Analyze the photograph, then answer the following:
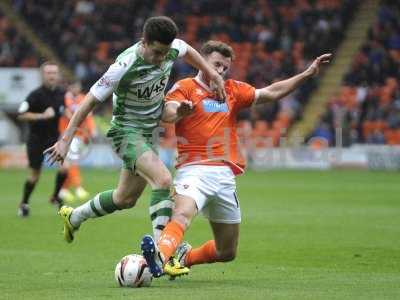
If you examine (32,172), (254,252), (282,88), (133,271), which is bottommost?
(254,252)

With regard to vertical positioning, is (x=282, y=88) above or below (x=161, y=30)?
below

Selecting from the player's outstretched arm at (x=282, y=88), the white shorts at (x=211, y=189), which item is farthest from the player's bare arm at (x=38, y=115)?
the white shorts at (x=211, y=189)

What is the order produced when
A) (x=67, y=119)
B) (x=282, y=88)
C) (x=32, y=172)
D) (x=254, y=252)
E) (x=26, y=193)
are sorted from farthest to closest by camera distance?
(x=67, y=119), (x=32, y=172), (x=26, y=193), (x=254, y=252), (x=282, y=88)

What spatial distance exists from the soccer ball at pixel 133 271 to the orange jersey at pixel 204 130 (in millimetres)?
1110

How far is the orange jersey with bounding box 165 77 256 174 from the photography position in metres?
8.62

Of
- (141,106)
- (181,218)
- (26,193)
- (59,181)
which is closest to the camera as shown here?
(181,218)

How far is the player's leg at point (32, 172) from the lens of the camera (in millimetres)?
15566

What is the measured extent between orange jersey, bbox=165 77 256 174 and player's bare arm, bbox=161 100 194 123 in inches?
5.7

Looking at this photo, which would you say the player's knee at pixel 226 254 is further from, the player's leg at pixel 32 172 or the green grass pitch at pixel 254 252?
the player's leg at pixel 32 172

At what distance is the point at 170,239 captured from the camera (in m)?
7.95

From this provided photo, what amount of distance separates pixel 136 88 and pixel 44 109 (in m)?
7.61

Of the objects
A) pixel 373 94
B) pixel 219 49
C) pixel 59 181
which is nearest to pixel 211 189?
pixel 219 49

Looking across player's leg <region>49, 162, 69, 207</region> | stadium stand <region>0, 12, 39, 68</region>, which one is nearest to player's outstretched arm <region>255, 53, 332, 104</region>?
player's leg <region>49, 162, 69, 207</region>

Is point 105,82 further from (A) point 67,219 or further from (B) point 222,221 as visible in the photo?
(A) point 67,219
